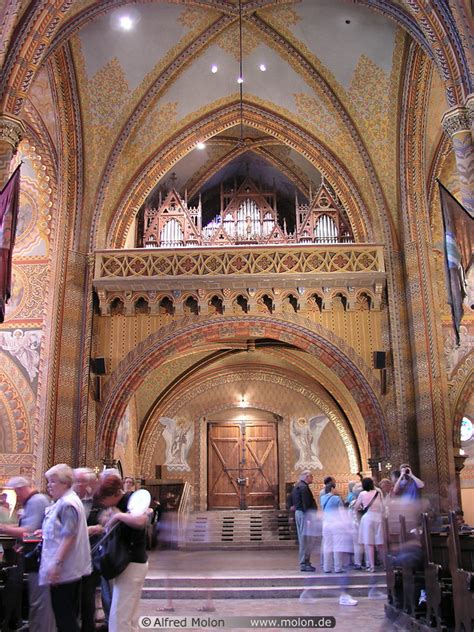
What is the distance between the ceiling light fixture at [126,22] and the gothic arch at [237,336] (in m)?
6.00

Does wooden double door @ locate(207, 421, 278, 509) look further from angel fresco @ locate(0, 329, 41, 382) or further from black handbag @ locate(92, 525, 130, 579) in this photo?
black handbag @ locate(92, 525, 130, 579)

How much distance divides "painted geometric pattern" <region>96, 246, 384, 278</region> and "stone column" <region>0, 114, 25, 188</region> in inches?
195

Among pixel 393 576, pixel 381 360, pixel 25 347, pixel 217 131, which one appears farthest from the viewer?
pixel 217 131

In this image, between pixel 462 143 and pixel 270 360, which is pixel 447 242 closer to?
pixel 462 143

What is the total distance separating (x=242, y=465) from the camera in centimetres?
2164

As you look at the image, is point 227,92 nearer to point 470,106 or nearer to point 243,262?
point 243,262

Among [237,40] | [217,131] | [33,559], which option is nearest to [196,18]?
[237,40]

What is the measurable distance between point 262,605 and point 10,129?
7.29 meters

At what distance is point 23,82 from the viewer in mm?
10641

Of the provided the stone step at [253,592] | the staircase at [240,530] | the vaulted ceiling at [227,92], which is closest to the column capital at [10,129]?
the vaulted ceiling at [227,92]

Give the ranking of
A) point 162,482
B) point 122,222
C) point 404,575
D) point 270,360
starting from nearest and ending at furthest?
point 404,575 → point 122,222 → point 162,482 → point 270,360

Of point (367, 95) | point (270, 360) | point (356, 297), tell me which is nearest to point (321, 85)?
point (367, 95)

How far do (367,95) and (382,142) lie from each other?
3.40 ft

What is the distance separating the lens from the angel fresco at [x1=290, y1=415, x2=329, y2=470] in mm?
21203
